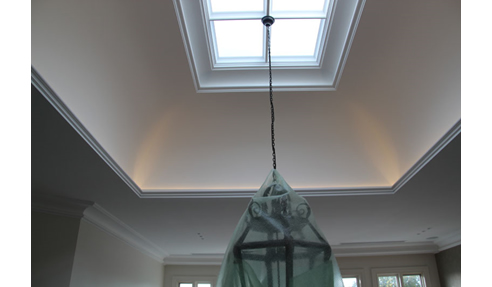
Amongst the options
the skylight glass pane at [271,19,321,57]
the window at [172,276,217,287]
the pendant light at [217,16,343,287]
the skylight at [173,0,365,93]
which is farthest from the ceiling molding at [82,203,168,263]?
the pendant light at [217,16,343,287]

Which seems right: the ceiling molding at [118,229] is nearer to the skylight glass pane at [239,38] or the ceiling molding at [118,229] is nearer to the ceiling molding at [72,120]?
the ceiling molding at [72,120]

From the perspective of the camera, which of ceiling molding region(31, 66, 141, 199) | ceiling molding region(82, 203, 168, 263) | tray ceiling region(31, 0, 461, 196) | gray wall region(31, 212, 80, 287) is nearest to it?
ceiling molding region(31, 66, 141, 199)

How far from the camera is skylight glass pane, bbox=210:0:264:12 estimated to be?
9.91 ft

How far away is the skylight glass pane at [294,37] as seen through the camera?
325 centimetres

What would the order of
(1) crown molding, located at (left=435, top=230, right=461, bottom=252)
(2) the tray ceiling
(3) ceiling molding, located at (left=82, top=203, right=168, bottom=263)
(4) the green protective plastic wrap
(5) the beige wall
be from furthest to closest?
(5) the beige wall
(1) crown molding, located at (left=435, top=230, right=461, bottom=252)
(3) ceiling molding, located at (left=82, top=203, right=168, bottom=263)
(2) the tray ceiling
(4) the green protective plastic wrap

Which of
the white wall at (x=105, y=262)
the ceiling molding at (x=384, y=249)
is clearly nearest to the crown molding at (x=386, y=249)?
the ceiling molding at (x=384, y=249)

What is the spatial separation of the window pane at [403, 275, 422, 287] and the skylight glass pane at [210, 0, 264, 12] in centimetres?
727

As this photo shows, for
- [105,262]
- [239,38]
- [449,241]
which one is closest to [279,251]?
[239,38]

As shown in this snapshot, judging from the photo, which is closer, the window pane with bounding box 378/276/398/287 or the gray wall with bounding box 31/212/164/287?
the gray wall with bounding box 31/212/164/287

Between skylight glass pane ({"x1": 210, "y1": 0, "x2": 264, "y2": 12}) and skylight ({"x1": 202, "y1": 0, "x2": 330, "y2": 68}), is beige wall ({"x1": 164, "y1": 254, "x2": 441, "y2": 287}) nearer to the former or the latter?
skylight ({"x1": 202, "y1": 0, "x2": 330, "y2": 68})

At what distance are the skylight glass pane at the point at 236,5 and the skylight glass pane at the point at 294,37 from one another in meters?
0.26

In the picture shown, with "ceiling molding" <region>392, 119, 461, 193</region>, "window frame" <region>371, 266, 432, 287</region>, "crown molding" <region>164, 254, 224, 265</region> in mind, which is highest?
"ceiling molding" <region>392, 119, 461, 193</region>

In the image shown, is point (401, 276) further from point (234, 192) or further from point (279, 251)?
point (279, 251)
